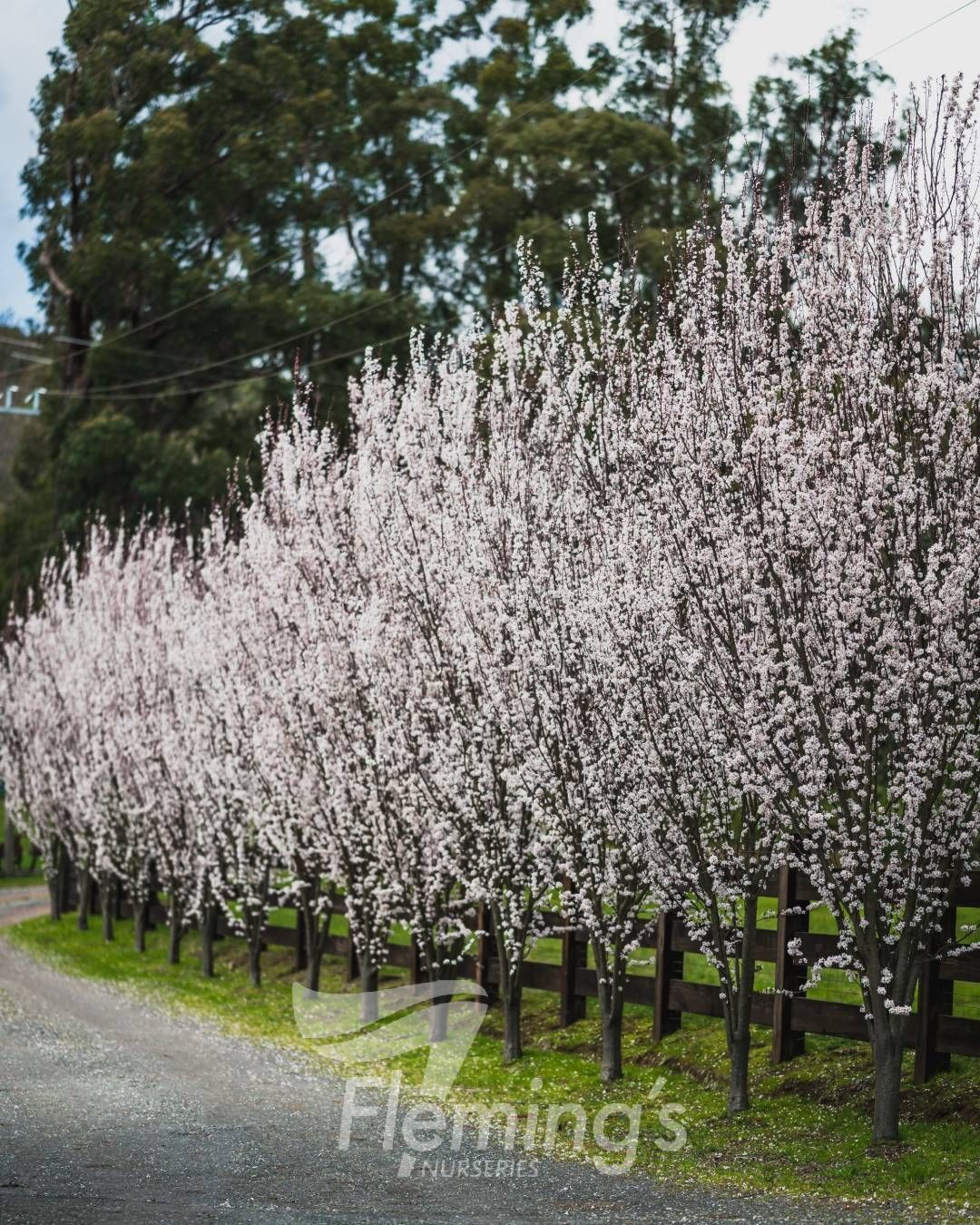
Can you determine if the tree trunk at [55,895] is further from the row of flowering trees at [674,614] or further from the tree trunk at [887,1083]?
the tree trunk at [887,1083]

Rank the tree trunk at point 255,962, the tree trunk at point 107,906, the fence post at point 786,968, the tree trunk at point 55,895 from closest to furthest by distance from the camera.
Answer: the fence post at point 786,968 → the tree trunk at point 255,962 → the tree trunk at point 107,906 → the tree trunk at point 55,895

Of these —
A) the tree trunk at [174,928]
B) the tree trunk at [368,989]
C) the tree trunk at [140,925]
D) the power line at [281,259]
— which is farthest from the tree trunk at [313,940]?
the power line at [281,259]

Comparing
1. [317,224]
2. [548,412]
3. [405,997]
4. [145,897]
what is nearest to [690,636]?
[548,412]

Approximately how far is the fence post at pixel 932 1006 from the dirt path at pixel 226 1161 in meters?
2.05

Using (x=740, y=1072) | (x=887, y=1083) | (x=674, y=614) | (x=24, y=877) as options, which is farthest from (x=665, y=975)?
(x=24, y=877)

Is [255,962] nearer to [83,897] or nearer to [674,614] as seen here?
[83,897]

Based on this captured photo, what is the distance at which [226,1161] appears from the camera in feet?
26.7

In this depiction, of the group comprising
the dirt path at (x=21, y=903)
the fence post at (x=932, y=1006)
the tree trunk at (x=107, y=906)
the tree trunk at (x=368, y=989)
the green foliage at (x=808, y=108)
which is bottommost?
the dirt path at (x=21, y=903)

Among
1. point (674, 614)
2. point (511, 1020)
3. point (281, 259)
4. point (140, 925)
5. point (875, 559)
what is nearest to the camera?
point (875, 559)

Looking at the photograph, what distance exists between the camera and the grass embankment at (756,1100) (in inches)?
298

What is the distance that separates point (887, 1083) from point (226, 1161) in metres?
3.53

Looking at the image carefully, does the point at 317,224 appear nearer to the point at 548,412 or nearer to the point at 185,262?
the point at 185,262

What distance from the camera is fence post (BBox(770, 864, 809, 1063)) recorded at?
32.1 feet

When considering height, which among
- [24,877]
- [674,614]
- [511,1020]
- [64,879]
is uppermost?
[674,614]
